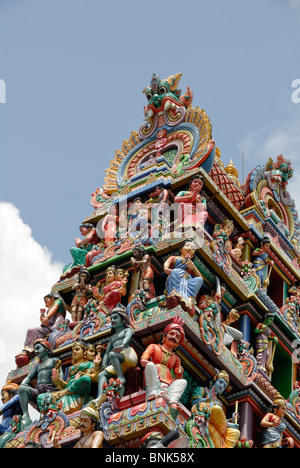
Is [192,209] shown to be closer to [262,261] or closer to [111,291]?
[262,261]

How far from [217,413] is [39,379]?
210 inches

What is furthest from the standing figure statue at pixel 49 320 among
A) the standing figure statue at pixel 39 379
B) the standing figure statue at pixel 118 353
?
the standing figure statue at pixel 118 353

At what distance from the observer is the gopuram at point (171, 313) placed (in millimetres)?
28172

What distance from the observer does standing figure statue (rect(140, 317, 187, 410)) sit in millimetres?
27469

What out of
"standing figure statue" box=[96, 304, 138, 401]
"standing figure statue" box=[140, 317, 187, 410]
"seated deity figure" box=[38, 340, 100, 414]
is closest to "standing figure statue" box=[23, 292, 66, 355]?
"seated deity figure" box=[38, 340, 100, 414]

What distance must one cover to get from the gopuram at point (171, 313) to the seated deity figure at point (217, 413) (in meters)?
0.04

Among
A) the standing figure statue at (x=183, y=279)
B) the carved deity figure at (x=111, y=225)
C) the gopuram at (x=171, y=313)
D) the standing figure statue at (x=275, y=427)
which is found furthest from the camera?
the carved deity figure at (x=111, y=225)

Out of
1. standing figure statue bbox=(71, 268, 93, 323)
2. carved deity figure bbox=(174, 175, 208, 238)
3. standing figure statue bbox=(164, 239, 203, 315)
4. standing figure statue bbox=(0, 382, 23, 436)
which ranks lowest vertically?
standing figure statue bbox=(0, 382, 23, 436)

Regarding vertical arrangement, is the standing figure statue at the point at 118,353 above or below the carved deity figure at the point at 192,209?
below

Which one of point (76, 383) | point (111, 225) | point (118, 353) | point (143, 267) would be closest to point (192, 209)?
point (111, 225)

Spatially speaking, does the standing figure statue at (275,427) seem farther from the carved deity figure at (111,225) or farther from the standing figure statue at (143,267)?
the carved deity figure at (111,225)

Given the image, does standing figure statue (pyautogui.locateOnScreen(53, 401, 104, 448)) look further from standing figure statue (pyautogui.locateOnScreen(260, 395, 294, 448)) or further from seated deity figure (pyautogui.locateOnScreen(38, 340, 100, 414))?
standing figure statue (pyautogui.locateOnScreen(260, 395, 294, 448))

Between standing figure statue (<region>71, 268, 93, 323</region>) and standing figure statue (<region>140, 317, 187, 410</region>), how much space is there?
487cm
